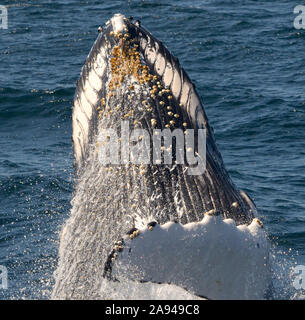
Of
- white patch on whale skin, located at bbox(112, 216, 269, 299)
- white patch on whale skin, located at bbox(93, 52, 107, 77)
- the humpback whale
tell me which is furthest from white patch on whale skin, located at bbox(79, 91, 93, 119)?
white patch on whale skin, located at bbox(112, 216, 269, 299)

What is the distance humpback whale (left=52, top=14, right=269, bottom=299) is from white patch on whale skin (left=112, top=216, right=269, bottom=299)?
0.01m

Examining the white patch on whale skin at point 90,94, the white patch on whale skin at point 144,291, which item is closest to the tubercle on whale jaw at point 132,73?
the white patch on whale skin at point 90,94

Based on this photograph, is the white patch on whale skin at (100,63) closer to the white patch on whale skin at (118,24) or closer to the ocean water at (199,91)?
the white patch on whale skin at (118,24)

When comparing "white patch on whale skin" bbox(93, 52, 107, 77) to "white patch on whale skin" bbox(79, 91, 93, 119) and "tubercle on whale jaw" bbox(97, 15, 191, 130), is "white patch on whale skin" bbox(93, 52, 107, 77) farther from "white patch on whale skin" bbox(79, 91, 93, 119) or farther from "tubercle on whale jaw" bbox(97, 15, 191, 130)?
"white patch on whale skin" bbox(79, 91, 93, 119)

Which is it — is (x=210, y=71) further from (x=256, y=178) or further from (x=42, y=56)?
(x=256, y=178)

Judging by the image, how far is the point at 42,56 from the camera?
31953mm

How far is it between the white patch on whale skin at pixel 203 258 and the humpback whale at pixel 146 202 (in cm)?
1

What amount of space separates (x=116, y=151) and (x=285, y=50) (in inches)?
952

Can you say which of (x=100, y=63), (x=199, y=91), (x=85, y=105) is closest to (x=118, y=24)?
(x=100, y=63)

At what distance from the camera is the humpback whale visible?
7078 mm

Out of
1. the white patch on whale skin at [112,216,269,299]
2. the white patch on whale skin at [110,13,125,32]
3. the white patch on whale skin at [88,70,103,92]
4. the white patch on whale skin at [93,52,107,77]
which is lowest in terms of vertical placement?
the white patch on whale skin at [112,216,269,299]

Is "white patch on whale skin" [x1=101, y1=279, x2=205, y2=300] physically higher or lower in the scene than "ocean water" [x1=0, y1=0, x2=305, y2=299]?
higher

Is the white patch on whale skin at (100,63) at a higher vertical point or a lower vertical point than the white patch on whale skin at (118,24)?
lower

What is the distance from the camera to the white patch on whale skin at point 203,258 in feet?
22.7
